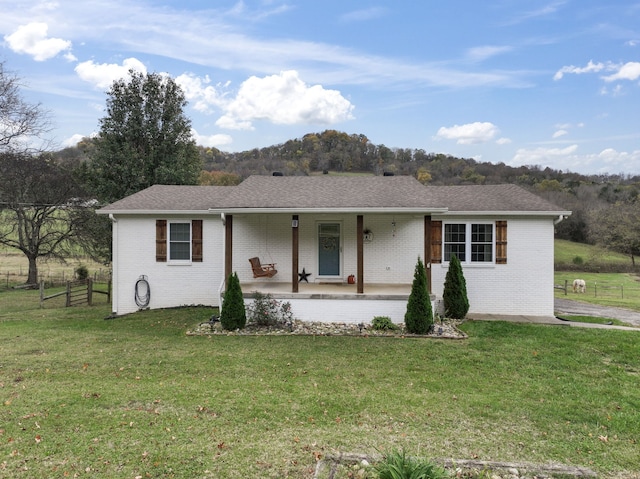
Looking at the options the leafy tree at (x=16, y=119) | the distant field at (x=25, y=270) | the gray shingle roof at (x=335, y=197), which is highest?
the leafy tree at (x=16, y=119)

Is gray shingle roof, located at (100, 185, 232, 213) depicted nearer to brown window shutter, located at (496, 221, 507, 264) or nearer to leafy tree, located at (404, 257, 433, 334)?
leafy tree, located at (404, 257, 433, 334)

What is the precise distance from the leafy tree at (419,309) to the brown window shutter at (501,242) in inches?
137

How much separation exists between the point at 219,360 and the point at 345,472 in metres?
3.99

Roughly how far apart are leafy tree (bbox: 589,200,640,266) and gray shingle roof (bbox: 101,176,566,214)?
96.3 ft

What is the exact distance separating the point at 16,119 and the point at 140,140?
584cm

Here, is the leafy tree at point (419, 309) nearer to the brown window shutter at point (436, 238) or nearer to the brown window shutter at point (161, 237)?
the brown window shutter at point (436, 238)

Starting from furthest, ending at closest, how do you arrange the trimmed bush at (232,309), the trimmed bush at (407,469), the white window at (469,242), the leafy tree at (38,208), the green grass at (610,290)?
1. the leafy tree at (38,208)
2. the green grass at (610,290)
3. the white window at (469,242)
4. the trimmed bush at (232,309)
5. the trimmed bush at (407,469)

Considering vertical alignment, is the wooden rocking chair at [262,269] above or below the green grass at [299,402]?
above

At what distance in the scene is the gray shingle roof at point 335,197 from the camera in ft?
32.8

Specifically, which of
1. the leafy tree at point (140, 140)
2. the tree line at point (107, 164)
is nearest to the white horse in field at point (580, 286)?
the tree line at point (107, 164)

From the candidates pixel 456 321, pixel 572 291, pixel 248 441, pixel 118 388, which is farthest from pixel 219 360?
pixel 572 291

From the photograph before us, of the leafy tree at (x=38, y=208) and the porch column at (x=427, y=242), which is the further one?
the leafy tree at (x=38, y=208)

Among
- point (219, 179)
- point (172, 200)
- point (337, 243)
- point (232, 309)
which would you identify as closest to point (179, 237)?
point (172, 200)

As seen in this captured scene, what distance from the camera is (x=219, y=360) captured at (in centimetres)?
688
